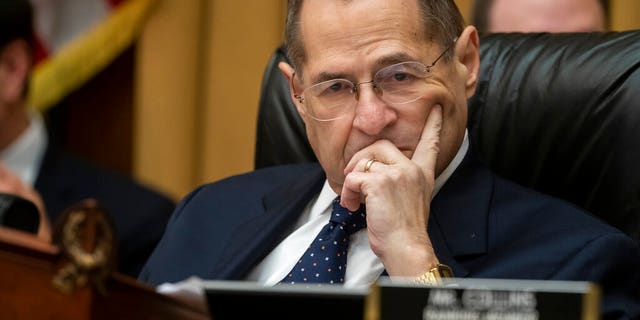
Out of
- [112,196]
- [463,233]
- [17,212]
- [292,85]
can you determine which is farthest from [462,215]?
[112,196]

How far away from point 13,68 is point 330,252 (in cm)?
184

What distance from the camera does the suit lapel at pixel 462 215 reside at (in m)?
1.83

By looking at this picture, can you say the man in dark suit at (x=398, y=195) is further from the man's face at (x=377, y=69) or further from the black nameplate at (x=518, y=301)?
the black nameplate at (x=518, y=301)

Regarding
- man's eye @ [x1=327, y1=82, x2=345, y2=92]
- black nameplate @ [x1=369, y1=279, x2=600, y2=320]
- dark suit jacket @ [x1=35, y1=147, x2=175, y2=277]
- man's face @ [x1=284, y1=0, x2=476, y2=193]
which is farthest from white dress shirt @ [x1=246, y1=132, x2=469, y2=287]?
dark suit jacket @ [x1=35, y1=147, x2=175, y2=277]

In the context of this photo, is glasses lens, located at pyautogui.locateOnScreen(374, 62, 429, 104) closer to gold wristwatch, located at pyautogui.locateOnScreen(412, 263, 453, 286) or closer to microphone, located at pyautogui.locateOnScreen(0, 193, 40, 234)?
gold wristwatch, located at pyautogui.locateOnScreen(412, 263, 453, 286)

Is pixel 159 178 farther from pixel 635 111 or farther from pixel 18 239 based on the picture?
pixel 18 239

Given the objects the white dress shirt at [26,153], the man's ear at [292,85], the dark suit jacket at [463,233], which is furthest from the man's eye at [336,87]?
the white dress shirt at [26,153]

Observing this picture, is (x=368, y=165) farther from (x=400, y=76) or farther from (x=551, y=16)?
(x=551, y=16)

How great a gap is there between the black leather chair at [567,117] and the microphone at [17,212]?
842mm

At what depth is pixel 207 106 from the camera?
3727 millimetres

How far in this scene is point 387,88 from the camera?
6.30ft

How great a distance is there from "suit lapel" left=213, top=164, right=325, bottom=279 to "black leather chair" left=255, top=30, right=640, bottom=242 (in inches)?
13.6

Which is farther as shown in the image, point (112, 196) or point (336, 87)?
point (112, 196)

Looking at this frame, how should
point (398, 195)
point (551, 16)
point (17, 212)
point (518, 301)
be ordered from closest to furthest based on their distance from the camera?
point (518, 301), point (398, 195), point (17, 212), point (551, 16)
